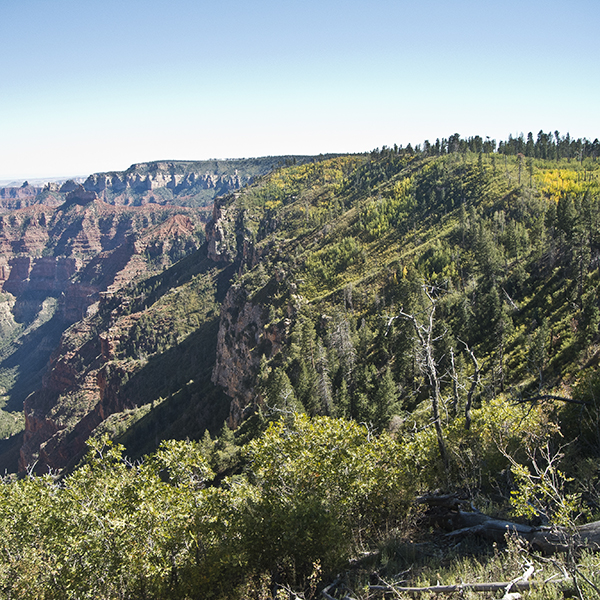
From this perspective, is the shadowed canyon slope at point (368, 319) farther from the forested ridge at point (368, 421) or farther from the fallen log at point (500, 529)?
the fallen log at point (500, 529)

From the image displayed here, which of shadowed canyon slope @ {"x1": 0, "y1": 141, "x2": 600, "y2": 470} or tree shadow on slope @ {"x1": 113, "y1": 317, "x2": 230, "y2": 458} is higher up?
shadowed canyon slope @ {"x1": 0, "y1": 141, "x2": 600, "y2": 470}

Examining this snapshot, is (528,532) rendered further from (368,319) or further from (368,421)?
(368,319)

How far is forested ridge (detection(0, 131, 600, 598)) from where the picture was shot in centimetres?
1434

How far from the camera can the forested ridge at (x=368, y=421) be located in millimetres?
14344

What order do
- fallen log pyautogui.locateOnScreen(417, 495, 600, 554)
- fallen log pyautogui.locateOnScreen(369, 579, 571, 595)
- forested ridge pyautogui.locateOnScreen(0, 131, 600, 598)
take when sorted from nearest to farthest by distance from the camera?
fallen log pyautogui.locateOnScreen(369, 579, 571, 595), fallen log pyautogui.locateOnScreen(417, 495, 600, 554), forested ridge pyautogui.locateOnScreen(0, 131, 600, 598)

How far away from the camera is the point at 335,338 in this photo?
262 feet

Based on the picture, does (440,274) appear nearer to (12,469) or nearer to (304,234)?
(304,234)

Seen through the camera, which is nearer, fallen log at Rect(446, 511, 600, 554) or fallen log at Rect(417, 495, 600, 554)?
fallen log at Rect(417, 495, 600, 554)

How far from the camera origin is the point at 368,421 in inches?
2132

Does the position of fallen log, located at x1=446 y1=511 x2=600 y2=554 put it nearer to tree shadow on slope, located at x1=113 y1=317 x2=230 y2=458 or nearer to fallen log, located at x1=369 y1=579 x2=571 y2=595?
fallen log, located at x1=369 y1=579 x2=571 y2=595

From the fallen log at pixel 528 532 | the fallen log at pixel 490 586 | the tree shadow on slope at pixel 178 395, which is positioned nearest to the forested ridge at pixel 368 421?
the fallen log at pixel 490 586

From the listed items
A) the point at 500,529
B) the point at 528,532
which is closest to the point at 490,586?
the point at 528,532

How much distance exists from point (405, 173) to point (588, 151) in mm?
87166

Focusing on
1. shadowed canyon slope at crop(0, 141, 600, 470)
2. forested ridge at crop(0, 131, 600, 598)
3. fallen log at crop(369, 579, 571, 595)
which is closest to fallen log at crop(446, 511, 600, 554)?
forested ridge at crop(0, 131, 600, 598)
